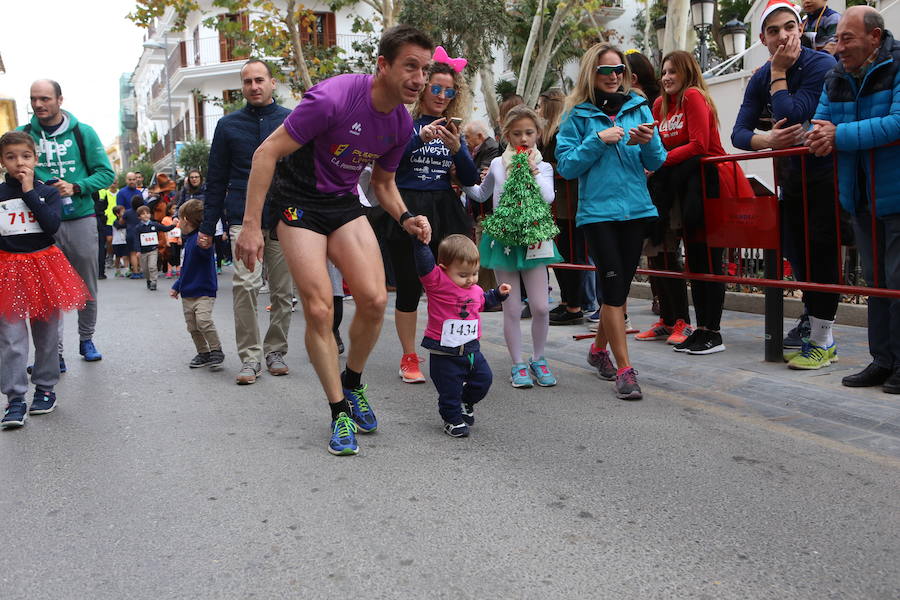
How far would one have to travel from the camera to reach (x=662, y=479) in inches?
144

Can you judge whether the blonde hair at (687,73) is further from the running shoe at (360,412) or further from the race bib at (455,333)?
the running shoe at (360,412)

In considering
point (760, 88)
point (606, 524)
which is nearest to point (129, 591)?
point (606, 524)

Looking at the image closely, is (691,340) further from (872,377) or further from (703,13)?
(703,13)

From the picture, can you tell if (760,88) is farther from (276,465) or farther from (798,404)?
(276,465)

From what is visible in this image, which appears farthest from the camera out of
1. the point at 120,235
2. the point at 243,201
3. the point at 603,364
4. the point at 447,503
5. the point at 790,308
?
the point at 120,235

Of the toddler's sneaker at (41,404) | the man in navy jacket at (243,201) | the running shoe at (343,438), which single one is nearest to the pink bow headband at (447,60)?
the man in navy jacket at (243,201)

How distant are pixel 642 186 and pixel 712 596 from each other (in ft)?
10.6

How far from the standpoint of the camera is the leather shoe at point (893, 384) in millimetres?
4898

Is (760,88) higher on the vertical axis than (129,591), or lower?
higher

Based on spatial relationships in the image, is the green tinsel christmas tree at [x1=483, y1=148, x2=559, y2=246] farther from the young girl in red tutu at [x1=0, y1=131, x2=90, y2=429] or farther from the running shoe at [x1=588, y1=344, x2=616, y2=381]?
the young girl in red tutu at [x1=0, y1=131, x2=90, y2=429]

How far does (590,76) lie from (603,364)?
191cm

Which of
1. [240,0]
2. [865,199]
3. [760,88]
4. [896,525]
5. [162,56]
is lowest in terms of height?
[896,525]

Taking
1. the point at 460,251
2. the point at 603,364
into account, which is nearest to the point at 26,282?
the point at 460,251

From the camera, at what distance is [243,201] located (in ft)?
20.1
